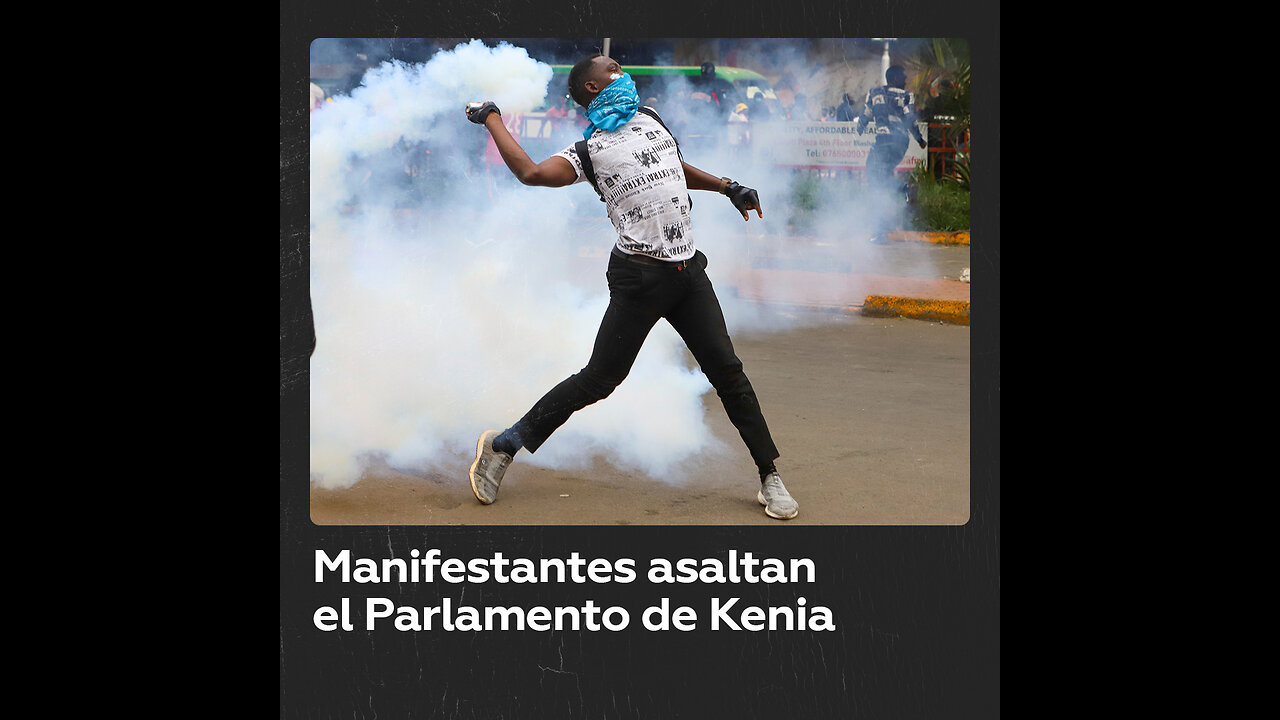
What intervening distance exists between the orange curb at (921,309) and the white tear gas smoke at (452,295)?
6.56ft

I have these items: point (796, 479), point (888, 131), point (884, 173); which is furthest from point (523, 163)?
point (884, 173)

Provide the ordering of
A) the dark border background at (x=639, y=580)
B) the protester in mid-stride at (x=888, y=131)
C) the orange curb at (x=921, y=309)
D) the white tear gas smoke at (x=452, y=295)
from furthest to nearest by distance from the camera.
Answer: the orange curb at (x=921, y=309)
the protester in mid-stride at (x=888, y=131)
the white tear gas smoke at (x=452, y=295)
the dark border background at (x=639, y=580)

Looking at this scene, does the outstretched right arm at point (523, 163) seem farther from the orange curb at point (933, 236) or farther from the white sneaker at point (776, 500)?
the orange curb at point (933, 236)

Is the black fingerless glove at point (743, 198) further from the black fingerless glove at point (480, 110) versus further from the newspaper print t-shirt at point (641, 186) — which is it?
the black fingerless glove at point (480, 110)

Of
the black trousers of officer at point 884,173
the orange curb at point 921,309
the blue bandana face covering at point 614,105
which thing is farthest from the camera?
the orange curb at point 921,309

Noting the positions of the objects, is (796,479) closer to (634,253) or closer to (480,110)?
(634,253)

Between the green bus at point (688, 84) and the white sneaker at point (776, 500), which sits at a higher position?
the green bus at point (688, 84)

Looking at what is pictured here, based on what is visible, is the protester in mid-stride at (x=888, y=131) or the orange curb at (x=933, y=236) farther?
the orange curb at (x=933, y=236)

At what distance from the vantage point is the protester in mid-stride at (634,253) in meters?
3.80

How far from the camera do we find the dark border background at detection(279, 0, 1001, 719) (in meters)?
3.16

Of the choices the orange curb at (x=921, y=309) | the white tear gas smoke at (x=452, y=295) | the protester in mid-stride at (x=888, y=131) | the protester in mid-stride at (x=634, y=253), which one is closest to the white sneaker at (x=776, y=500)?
the protester in mid-stride at (x=634, y=253)

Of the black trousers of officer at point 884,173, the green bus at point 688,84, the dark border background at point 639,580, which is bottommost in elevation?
the dark border background at point 639,580

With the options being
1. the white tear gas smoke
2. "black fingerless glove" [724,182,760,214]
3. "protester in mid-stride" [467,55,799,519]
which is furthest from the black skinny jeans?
the white tear gas smoke

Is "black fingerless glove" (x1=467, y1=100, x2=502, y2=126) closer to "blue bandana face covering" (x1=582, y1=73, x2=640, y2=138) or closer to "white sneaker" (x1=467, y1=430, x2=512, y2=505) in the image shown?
"blue bandana face covering" (x1=582, y1=73, x2=640, y2=138)
